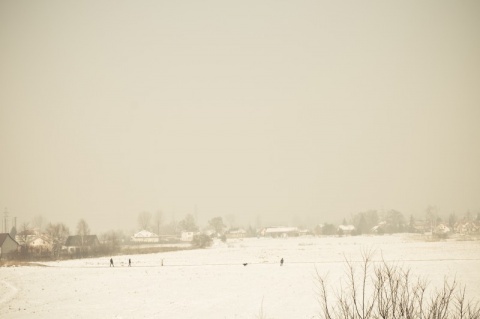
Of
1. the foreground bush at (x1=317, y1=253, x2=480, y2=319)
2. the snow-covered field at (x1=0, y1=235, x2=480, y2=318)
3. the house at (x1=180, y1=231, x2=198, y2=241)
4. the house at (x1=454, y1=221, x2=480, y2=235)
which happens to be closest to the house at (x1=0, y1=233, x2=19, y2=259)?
the snow-covered field at (x1=0, y1=235, x2=480, y2=318)

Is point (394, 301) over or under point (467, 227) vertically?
over

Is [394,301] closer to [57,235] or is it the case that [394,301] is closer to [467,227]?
[57,235]

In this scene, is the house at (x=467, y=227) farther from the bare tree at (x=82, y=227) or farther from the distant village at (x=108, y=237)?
the bare tree at (x=82, y=227)

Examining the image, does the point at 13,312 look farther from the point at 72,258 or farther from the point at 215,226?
the point at 215,226

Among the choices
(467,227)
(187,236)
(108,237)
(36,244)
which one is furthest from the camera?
(187,236)

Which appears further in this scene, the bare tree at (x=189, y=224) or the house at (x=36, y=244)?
the bare tree at (x=189, y=224)

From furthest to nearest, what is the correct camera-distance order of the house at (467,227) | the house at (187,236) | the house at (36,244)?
1. the house at (187,236)
2. the house at (467,227)
3. the house at (36,244)

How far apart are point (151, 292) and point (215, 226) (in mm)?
151424

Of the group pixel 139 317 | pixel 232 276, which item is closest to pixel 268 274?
pixel 232 276

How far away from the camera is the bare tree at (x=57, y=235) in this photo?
3204 inches

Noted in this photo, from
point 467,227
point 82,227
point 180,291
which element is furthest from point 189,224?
point 180,291

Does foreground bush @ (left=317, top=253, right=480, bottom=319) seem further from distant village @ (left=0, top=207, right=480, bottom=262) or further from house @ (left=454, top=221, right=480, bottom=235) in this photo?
house @ (left=454, top=221, right=480, bottom=235)

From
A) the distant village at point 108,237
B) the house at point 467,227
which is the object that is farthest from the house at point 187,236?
the house at point 467,227

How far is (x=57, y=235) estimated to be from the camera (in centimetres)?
8625
